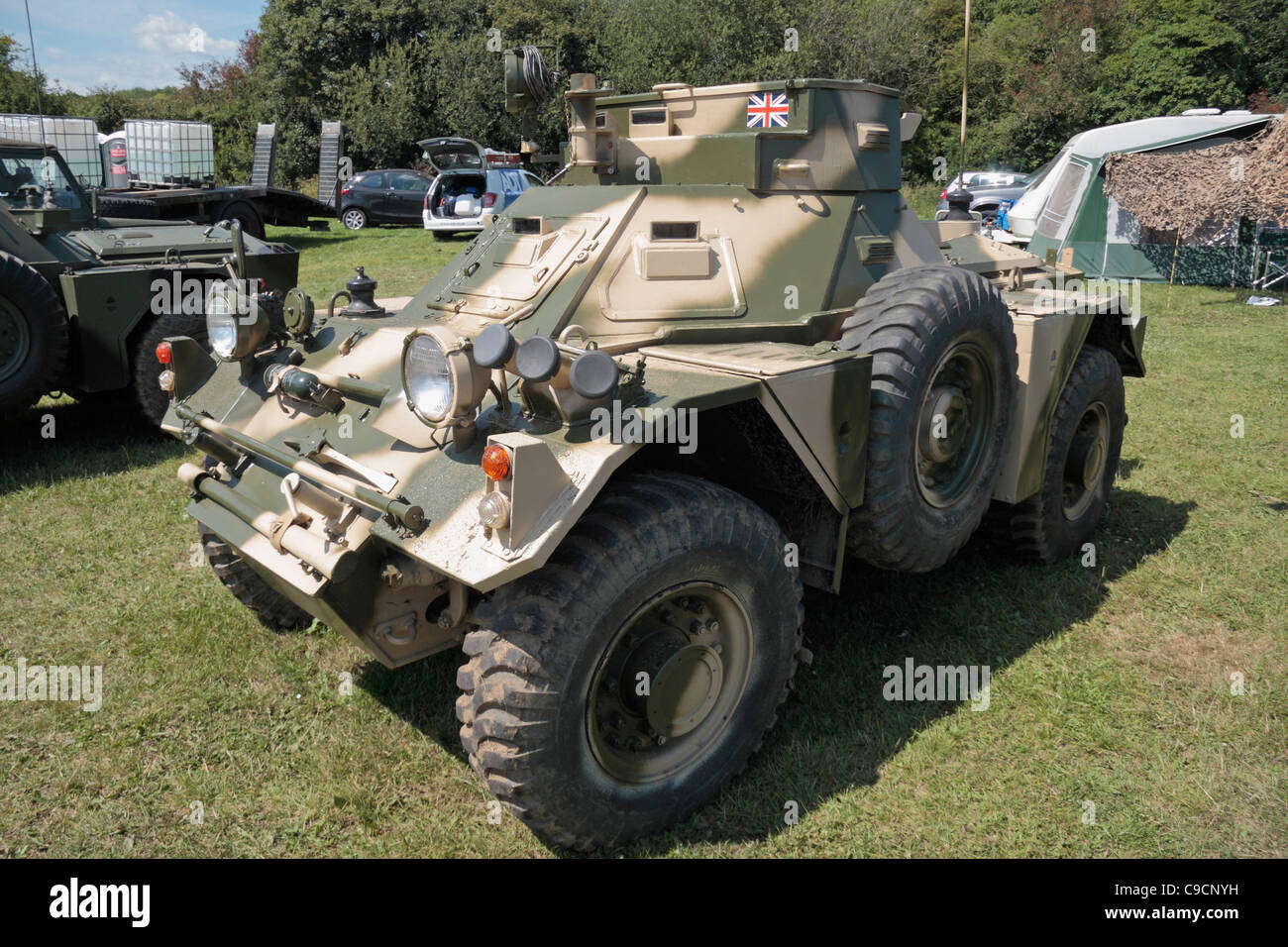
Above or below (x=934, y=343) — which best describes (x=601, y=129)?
above

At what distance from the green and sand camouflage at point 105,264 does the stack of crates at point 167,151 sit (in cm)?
1308

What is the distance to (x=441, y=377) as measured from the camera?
3.25 metres

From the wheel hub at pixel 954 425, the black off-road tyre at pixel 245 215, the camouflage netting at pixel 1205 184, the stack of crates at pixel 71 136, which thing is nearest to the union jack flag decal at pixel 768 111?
the wheel hub at pixel 954 425

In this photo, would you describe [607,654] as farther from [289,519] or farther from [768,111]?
[768,111]

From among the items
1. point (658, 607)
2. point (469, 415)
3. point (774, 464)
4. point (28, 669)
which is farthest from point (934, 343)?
point (28, 669)

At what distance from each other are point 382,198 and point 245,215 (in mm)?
4580

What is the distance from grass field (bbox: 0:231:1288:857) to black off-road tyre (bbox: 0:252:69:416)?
1.16 metres

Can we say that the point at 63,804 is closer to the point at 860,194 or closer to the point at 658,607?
the point at 658,607

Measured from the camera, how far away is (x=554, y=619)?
302cm

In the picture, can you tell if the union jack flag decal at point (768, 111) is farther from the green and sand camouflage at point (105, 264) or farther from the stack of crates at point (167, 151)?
the stack of crates at point (167, 151)

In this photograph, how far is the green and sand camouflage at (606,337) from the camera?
3.14 metres

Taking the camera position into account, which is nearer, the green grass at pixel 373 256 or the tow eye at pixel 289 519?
the tow eye at pixel 289 519

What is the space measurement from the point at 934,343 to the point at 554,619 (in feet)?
6.23

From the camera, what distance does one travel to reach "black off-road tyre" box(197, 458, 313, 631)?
15.4ft
